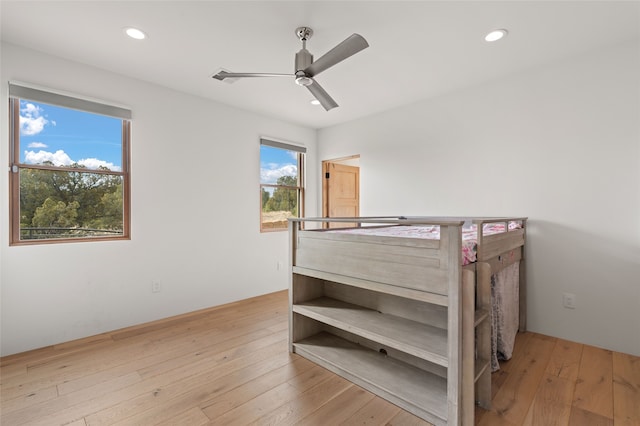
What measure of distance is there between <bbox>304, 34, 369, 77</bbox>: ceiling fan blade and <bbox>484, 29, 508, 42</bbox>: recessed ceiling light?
3.77 ft

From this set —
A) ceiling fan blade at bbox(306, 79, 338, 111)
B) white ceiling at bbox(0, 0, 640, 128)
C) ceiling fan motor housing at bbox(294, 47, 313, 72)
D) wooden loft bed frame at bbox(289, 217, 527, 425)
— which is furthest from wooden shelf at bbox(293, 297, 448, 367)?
white ceiling at bbox(0, 0, 640, 128)

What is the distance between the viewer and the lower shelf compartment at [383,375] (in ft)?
5.11

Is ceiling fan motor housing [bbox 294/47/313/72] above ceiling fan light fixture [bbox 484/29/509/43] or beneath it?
beneath

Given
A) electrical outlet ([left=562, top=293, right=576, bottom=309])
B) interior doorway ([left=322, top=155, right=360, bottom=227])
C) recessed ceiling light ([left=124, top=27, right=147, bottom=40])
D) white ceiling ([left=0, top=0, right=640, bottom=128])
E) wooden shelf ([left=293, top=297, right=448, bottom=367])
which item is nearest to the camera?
wooden shelf ([left=293, top=297, right=448, bottom=367])

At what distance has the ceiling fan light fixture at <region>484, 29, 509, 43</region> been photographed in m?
2.07

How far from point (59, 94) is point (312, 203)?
307 cm

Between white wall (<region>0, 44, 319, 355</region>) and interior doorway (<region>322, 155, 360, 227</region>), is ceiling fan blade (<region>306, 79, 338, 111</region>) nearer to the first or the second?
A: white wall (<region>0, 44, 319, 355</region>)

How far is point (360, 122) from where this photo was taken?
4066 mm

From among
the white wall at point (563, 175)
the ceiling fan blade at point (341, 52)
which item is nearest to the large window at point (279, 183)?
the white wall at point (563, 175)

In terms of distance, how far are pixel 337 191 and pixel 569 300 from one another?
9.99 ft

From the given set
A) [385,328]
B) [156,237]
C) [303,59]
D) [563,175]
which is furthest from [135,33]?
[563,175]

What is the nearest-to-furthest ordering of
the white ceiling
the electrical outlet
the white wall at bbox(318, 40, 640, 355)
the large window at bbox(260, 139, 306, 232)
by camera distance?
the white ceiling, the white wall at bbox(318, 40, 640, 355), the electrical outlet, the large window at bbox(260, 139, 306, 232)

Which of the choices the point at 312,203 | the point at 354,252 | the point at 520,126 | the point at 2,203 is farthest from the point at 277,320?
the point at 520,126

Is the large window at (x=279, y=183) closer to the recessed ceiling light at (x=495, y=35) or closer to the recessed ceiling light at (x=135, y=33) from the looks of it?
the recessed ceiling light at (x=135, y=33)
